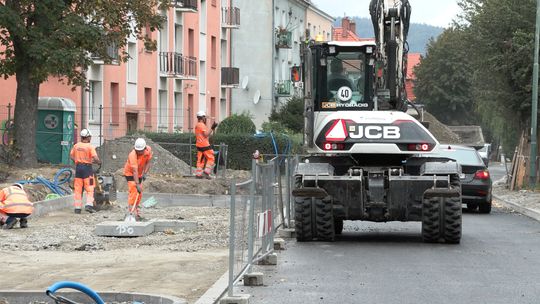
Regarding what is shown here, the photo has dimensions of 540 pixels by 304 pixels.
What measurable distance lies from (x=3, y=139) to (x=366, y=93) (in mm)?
14503

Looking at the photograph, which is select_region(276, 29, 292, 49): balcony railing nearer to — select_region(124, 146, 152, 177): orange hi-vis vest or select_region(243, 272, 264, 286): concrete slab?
select_region(124, 146, 152, 177): orange hi-vis vest

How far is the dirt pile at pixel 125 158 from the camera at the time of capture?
33.0m

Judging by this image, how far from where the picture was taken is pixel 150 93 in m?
46.1

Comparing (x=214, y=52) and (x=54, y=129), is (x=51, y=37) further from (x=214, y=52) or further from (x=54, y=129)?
(x=214, y=52)

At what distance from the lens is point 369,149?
651 inches

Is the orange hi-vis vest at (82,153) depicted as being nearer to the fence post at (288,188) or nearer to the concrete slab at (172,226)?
the concrete slab at (172,226)

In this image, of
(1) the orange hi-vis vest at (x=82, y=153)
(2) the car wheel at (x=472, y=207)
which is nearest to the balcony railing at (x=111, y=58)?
(1) the orange hi-vis vest at (x=82, y=153)

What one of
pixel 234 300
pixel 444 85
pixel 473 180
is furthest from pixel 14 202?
pixel 444 85

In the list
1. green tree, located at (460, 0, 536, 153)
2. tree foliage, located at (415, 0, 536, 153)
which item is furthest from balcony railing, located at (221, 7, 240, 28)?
green tree, located at (460, 0, 536, 153)

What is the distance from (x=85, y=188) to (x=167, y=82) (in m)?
27.0

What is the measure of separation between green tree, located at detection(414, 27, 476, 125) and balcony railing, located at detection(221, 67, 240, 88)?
34969mm

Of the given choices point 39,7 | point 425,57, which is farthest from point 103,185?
point 425,57

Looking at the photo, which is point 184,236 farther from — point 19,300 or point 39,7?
point 39,7

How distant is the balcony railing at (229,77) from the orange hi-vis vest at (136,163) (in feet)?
128
